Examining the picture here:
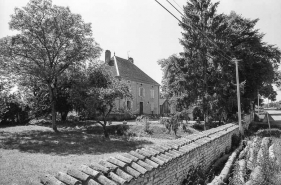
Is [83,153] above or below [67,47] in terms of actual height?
below

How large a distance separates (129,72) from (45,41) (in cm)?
1811

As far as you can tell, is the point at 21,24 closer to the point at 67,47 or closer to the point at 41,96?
the point at 67,47

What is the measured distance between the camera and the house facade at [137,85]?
3234cm

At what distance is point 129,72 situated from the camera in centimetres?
3384

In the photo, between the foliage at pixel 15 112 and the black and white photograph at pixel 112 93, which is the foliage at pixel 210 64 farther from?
the foliage at pixel 15 112

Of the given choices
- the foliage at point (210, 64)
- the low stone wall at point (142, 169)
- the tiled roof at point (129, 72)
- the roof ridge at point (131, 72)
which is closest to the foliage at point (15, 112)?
the tiled roof at point (129, 72)

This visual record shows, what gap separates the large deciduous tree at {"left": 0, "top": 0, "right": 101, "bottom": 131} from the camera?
15.9m

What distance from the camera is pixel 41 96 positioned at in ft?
76.2

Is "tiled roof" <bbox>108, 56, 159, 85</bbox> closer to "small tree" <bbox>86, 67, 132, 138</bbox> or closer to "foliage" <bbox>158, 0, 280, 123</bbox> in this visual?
"foliage" <bbox>158, 0, 280, 123</bbox>

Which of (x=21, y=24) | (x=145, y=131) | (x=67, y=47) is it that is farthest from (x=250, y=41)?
(x=21, y=24)

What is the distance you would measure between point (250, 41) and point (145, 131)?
14.5 m

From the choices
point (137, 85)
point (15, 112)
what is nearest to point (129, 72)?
point (137, 85)

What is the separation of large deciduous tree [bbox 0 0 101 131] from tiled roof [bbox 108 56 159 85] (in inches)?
528

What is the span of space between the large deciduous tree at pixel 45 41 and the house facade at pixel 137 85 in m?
13.2
